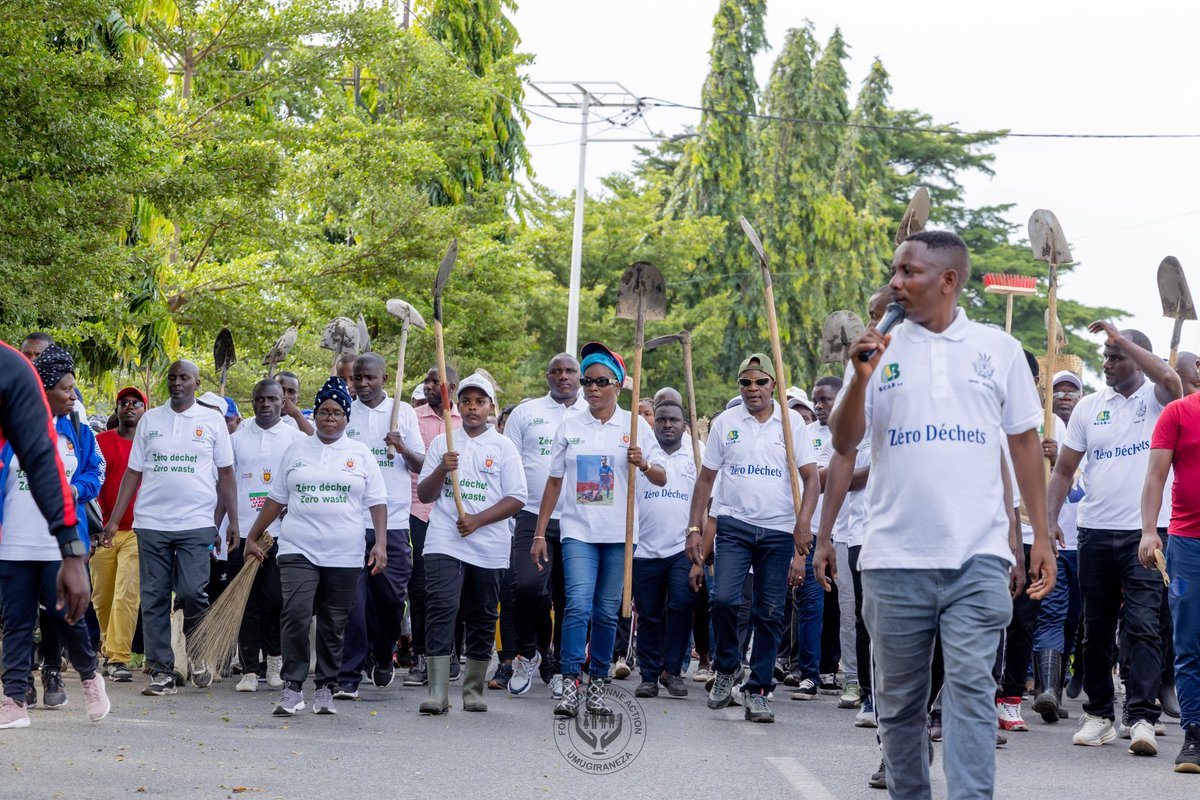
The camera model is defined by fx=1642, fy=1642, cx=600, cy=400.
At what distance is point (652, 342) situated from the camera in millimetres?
12492

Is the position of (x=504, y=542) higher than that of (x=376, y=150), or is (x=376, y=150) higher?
(x=376, y=150)

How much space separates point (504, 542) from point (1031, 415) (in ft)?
16.5

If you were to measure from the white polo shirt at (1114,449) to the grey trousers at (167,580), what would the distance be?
5.80 meters

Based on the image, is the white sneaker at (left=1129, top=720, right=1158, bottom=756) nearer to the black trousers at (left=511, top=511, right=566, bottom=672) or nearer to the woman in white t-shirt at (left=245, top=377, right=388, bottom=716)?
the black trousers at (left=511, top=511, right=566, bottom=672)

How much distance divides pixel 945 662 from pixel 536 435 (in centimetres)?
673

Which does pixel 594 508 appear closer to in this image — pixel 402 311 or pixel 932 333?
pixel 402 311

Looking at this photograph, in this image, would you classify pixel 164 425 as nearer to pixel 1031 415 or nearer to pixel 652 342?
pixel 652 342

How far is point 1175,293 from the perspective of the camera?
10.5 m

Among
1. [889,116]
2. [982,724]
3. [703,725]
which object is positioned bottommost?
[703,725]

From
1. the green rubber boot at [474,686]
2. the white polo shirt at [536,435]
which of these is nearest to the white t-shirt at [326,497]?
the green rubber boot at [474,686]

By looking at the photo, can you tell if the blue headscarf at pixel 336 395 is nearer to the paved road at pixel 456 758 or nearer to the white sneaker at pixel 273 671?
the paved road at pixel 456 758

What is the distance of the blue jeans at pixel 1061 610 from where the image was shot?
10.8 meters

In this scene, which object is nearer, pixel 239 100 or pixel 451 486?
pixel 451 486

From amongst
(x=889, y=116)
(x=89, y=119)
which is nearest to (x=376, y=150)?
(x=89, y=119)
